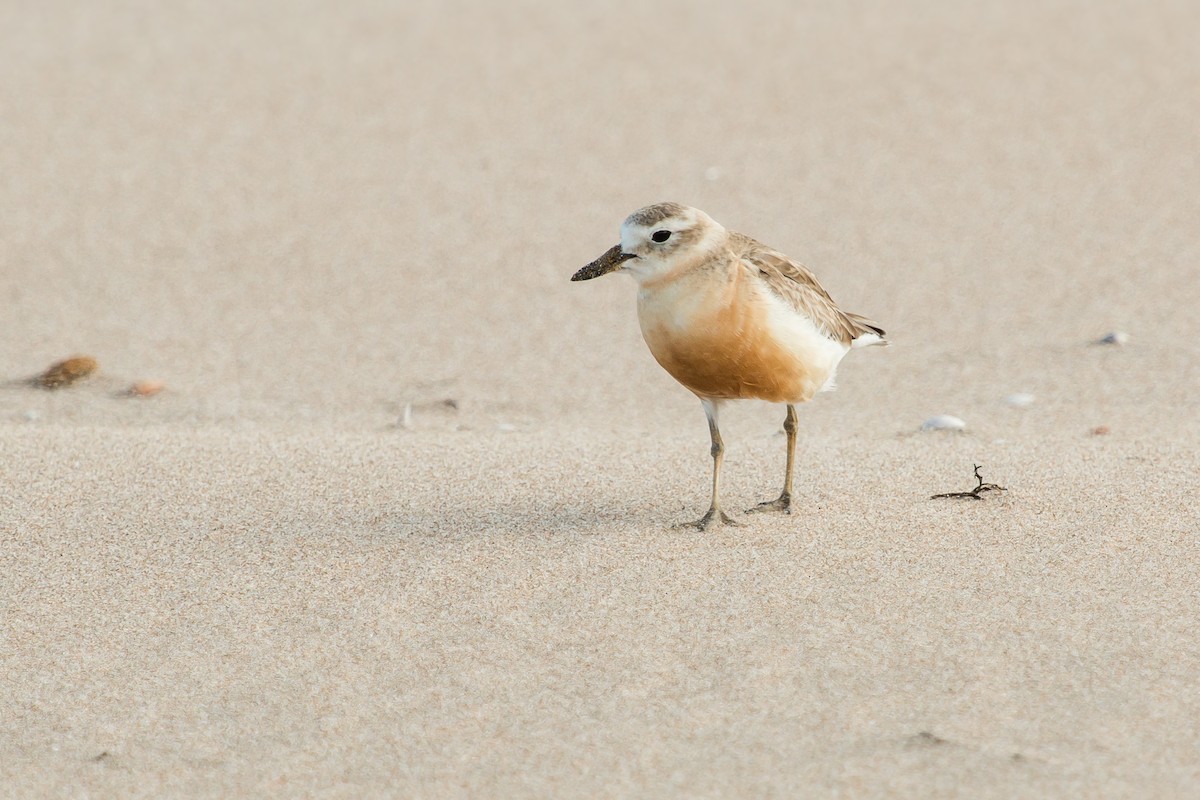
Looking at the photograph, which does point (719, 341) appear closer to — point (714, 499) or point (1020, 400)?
point (714, 499)

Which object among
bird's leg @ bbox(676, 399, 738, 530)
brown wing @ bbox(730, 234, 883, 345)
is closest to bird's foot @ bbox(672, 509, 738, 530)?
bird's leg @ bbox(676, 399, 738, 530)

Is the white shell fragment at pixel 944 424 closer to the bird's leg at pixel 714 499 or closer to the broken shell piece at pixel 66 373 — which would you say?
the bird's leg at pixel 714 499

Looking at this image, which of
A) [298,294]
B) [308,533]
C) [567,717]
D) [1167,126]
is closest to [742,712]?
[567,717]

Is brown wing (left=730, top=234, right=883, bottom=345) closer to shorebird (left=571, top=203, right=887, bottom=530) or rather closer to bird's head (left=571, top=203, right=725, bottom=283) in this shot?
shorebird (left=571, top=203, right=887, bottom=530)

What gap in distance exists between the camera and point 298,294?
8016 millimetres

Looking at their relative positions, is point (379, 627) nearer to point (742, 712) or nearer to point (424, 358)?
point (742, 712)

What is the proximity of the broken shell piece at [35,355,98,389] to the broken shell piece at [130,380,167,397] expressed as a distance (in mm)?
278

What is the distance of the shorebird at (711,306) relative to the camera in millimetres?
4359

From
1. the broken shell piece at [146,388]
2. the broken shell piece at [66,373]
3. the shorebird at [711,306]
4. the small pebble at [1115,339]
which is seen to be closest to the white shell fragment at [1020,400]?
the small pebble at [1115,339]

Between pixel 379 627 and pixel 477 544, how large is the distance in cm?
66

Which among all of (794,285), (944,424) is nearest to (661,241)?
(794,285)

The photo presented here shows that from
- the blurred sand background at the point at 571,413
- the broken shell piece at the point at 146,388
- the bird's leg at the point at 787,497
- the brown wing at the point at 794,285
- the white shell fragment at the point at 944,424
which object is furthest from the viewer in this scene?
the broken shell piece at the point at 146,388

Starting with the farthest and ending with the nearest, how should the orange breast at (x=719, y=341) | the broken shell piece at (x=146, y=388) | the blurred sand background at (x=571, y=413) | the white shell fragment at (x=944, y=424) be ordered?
the broken shell piece at (x=146, y=388), the white shell fragment at (x=944, y=424), the orange breast at (x=719, y=341), the blurred sand background at (x=571, y=413)

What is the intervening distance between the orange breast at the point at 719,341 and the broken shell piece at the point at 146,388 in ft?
10.7
